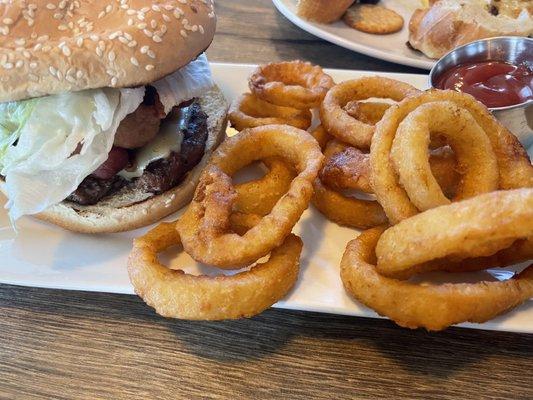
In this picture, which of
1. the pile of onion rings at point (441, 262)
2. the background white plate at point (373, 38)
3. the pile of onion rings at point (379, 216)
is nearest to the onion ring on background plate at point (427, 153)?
the pile of onion rings at point (379, 216)

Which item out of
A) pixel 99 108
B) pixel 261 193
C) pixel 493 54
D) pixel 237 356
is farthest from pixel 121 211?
pixel 493 54

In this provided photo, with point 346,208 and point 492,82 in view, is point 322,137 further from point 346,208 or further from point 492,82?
point 492,82

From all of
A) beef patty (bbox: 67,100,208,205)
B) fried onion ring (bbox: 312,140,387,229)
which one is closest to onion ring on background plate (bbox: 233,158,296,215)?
fried onion ring (bbox: 312,140,387,229)

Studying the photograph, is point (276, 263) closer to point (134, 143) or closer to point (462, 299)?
point (462, 299)

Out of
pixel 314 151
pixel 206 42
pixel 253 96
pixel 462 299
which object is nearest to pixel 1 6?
pixel 206 42

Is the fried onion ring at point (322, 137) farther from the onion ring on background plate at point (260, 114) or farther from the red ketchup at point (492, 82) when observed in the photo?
the red ketchup at point (492, 82)

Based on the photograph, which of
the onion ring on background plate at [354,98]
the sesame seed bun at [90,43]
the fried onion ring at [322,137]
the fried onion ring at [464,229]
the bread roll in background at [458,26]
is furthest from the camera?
the bread roll in background at [458,26]
